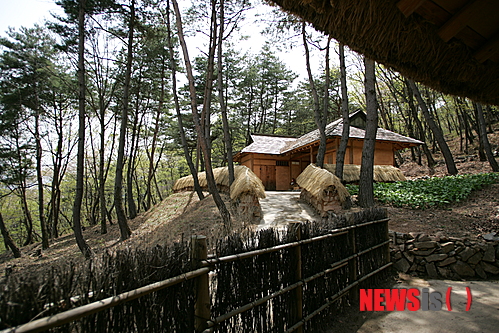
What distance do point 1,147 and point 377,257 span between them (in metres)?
16.9

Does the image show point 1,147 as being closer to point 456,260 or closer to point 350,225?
point 350,225

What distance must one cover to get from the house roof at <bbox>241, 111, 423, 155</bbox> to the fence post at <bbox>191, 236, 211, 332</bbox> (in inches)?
459

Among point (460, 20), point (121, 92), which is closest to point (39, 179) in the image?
point (121, 92)

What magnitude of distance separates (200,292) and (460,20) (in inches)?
102

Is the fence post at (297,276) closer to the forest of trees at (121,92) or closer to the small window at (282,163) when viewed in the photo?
the forest of trees at (121,92)

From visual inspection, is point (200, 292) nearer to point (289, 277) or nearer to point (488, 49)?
point (289, 277)

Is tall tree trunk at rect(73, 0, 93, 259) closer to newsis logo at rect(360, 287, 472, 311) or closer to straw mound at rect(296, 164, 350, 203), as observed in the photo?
straw mound at rect(296, 164, 350, 203)

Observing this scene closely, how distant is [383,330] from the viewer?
2863 millimetres

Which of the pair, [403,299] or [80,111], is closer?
[403,299]

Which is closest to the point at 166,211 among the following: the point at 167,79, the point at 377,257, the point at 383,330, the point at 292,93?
the point at 167,79

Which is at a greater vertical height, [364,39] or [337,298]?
[364,39]

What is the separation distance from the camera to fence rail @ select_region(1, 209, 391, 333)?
141 centimetres

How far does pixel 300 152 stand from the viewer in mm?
16453

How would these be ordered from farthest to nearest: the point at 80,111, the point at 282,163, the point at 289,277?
the point at 282,163 < the point at 80,111 < the point at 289,277
